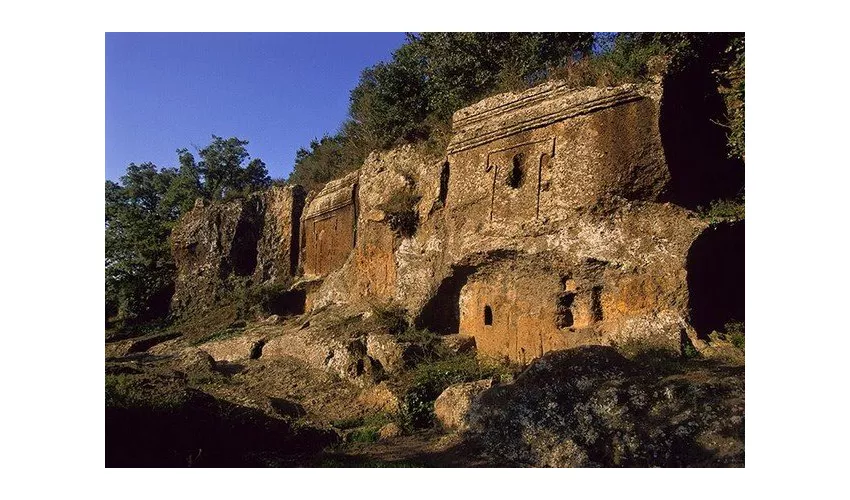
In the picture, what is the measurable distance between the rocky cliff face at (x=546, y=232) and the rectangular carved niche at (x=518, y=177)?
0.07 ft

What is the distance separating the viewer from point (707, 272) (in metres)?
9.71

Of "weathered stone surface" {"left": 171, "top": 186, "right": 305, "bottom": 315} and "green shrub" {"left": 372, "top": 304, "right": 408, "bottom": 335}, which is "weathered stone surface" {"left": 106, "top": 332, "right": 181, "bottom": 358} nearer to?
"weathered stone surface" {"left": 171, "top": 186, "right": 305, "bottom": 315}

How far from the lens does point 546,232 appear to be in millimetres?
10594

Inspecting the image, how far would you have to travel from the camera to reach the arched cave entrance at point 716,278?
30.7 feet

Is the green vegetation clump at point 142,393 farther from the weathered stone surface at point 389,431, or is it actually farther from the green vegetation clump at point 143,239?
the green vegetation clump at point 143,239

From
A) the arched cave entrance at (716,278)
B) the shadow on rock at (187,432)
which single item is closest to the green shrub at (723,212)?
the arched cave entrance at (716,278)

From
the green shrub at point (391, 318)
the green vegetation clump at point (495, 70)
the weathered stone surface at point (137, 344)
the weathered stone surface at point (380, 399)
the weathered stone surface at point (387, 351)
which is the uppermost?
the green vegetation clump at point (495, 70)

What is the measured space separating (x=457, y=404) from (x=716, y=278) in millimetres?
4805

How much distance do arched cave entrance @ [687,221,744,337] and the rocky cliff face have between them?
38 millimetres

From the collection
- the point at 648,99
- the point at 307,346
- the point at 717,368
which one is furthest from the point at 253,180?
the point at 717,368

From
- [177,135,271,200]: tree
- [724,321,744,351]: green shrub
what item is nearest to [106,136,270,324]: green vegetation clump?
[177,135,271,200]: tree

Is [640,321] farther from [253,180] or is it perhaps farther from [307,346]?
[253,180]

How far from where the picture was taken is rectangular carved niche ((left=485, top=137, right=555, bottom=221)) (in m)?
10.9

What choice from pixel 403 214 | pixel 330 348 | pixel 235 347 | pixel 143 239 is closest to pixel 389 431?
pixel 330 348
